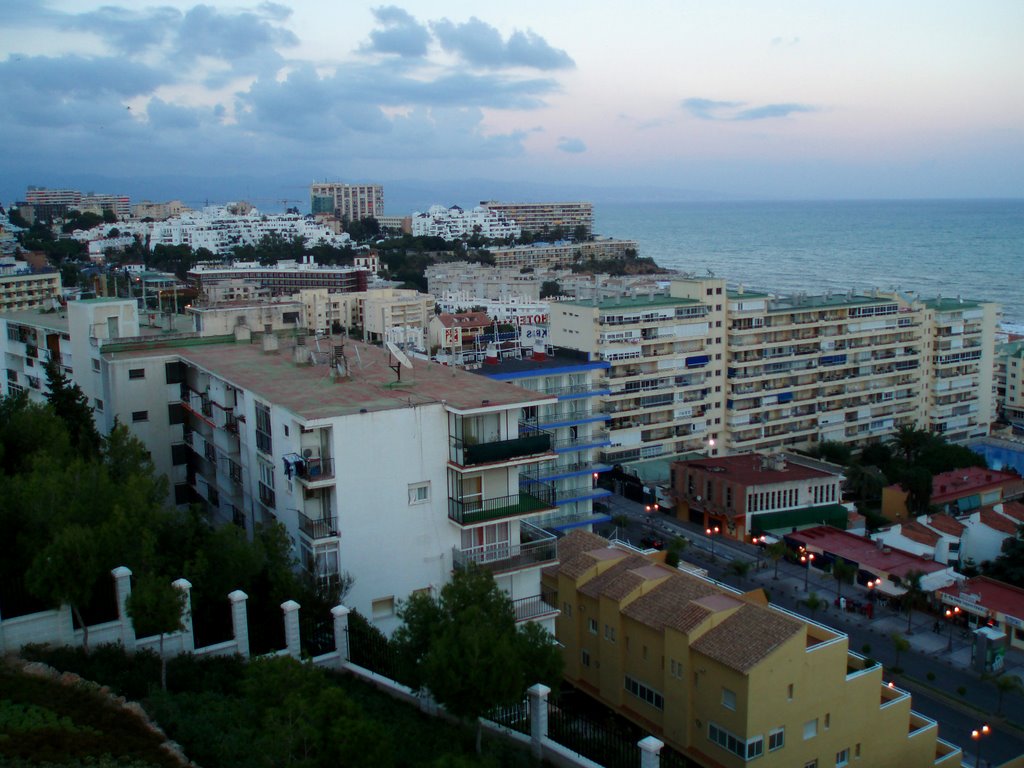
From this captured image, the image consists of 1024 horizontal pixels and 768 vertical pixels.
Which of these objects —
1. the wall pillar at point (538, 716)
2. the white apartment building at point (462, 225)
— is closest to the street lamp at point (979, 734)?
the wall pillar at point (538, 716)

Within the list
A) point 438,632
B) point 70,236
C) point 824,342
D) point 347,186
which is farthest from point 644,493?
point 347,186

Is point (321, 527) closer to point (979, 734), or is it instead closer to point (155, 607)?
point (155, 607)

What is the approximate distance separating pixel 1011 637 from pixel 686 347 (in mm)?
18778

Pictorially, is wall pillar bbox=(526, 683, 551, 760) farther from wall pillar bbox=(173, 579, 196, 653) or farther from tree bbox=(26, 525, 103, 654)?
tree bbox=(26, 525, 103, 654)

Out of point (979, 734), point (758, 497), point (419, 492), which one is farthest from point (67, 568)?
point (758, 497)

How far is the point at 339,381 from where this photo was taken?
17.6 metres

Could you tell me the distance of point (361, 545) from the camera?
1507 centimetres

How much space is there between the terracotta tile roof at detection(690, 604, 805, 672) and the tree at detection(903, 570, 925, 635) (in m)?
12.2

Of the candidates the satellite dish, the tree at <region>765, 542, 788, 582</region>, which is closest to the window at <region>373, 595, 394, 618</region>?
the satellite dish

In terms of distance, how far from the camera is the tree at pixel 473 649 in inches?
425

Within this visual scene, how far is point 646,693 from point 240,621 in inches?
287

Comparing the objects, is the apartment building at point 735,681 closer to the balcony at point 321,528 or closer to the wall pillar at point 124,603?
the balcony at point 321,528

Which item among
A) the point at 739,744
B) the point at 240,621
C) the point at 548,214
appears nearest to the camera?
the point at 240,621

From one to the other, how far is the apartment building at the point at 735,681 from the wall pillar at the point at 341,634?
5.39 meters
